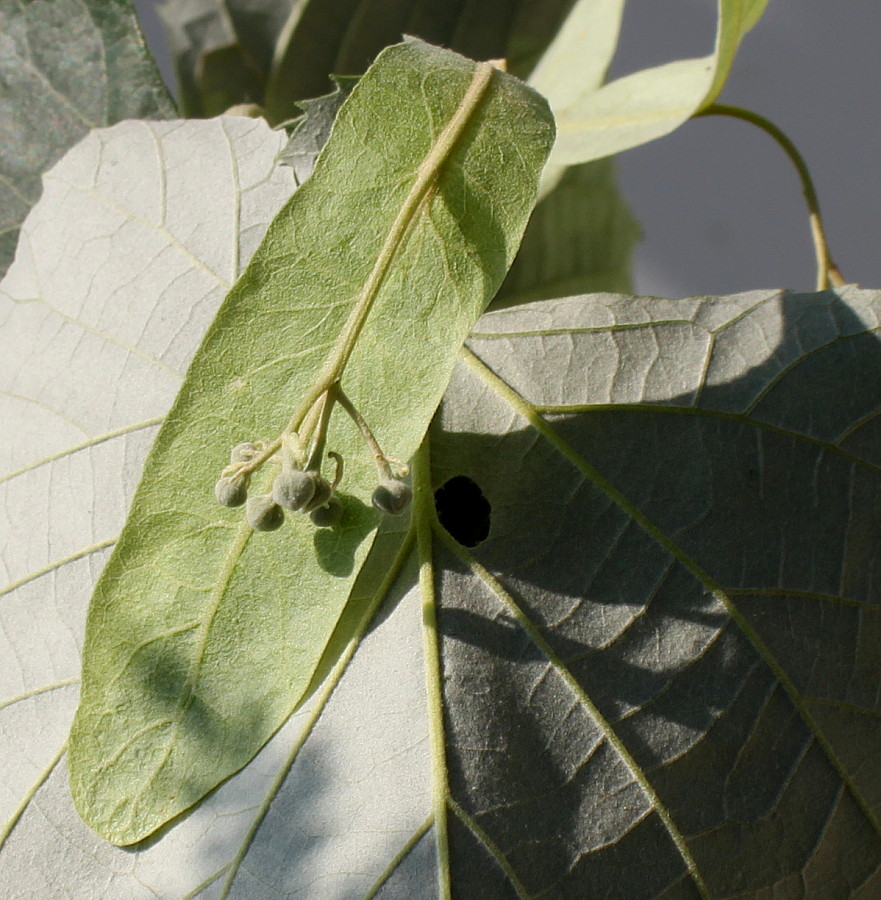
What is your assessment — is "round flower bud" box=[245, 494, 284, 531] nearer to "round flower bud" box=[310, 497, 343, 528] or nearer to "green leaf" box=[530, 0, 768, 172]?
"round flower bud" box=[310, 497, 343, 528]

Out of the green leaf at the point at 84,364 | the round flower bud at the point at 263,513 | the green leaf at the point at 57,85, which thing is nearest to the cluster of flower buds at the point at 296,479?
the round flower bud at the point at 263,513

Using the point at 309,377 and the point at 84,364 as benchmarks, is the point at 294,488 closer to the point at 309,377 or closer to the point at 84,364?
the point at 309,377

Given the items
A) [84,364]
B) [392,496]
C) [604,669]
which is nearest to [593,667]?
[604,669]

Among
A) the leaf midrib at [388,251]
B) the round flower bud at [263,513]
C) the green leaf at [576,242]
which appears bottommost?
the green leaf at [576,242]

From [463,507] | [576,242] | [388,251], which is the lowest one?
[576,242]

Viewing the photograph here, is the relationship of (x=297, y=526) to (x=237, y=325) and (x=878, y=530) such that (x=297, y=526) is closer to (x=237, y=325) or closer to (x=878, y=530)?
(x=237, y=325)

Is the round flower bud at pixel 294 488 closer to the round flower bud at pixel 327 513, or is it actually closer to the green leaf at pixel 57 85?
the round flower bud at pixel 327 513
